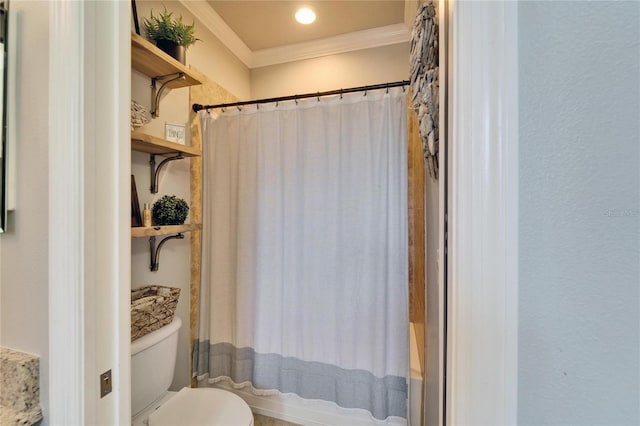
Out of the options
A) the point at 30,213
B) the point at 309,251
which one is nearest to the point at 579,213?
the point at 30,213

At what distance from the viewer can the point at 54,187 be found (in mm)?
565

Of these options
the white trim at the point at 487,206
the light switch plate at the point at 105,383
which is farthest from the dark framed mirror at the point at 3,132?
the white trim at the point at 487,206

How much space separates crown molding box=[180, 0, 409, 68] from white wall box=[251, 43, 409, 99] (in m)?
0.04

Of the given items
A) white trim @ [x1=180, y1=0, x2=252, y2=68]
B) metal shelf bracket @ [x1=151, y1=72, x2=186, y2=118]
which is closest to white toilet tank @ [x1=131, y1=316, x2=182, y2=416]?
metal shelf bracket @ [x1=151, y1=72, x2=186, y2=118]

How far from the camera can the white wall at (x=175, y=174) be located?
135 cm

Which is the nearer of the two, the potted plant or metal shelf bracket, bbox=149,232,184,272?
the potted plant

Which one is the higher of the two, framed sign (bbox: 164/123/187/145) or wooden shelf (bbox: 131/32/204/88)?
wooden shelf (bbox: 131/32/204/88)

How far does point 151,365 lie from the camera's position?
1185mm

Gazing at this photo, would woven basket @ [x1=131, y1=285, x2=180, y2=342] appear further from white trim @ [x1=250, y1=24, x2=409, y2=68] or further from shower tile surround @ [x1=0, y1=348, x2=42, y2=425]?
white trim @ [x1=250, y1=24, x2=409, y2=68]

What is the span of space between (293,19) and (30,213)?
1.91 m

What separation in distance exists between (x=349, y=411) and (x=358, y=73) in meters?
2.33

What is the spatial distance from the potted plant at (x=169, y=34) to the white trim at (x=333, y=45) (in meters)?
1.04

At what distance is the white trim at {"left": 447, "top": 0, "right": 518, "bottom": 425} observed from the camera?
0.35 m

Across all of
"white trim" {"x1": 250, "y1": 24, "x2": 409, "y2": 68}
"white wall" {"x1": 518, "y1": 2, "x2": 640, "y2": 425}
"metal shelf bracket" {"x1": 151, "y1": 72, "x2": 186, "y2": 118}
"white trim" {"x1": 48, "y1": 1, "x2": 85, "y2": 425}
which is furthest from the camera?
"white trim" {"x1": 250, "y1": 24, "x2": 409, "y2": 68}
